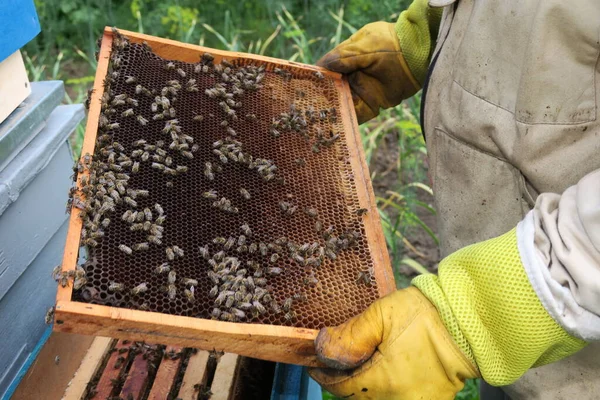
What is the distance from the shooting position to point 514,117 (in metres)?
2.51

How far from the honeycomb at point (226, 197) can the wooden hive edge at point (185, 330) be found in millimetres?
95

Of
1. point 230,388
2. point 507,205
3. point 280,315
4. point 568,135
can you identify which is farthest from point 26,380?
point 568,135

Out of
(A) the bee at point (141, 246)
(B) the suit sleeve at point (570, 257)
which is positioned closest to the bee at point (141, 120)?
(A) the bee at point (141, 246)

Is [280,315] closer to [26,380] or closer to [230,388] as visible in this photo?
[230,388]

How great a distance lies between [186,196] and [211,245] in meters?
0.30

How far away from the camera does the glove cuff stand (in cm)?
209

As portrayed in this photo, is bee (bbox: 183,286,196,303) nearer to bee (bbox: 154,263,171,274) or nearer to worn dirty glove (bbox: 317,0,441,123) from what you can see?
bee (bbox: 154,263,171,274)

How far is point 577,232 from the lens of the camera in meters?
1.99

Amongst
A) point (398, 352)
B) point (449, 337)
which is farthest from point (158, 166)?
point (449, 337)

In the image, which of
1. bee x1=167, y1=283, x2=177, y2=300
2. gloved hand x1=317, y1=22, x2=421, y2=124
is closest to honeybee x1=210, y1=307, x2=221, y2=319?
bee x1=167, y1=283, x2=177, y2=300

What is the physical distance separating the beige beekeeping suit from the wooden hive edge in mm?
1097

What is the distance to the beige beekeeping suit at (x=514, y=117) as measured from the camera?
2.30 m

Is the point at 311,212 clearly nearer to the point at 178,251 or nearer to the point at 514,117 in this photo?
the point at 178,251

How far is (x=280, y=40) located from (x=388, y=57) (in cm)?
354
